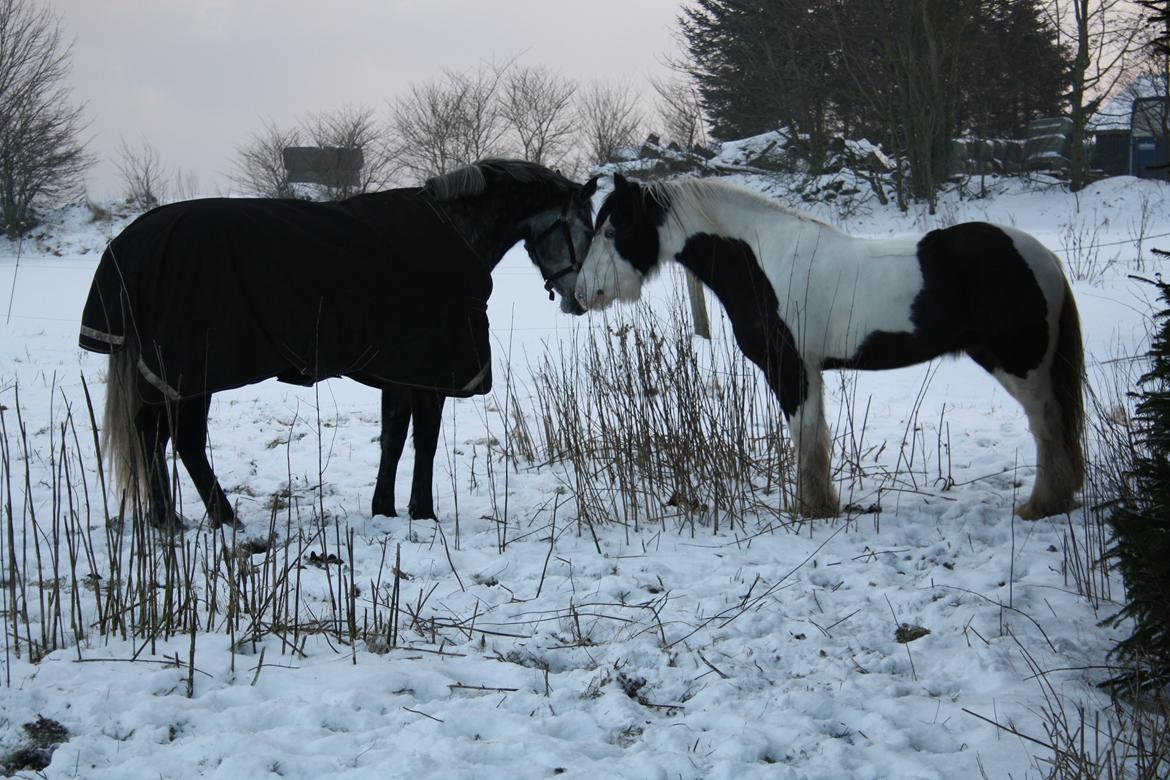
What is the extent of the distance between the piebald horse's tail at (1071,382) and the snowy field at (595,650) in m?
0.31

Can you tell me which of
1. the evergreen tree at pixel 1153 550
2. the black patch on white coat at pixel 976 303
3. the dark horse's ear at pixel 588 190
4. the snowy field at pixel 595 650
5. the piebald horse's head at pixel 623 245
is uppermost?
the dark horse's ear at pixel 588 190

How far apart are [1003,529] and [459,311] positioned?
2603 millimetres

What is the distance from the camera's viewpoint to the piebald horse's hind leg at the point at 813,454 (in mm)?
4254

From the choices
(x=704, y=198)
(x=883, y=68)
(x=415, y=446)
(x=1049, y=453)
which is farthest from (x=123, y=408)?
(x=883, y=68)

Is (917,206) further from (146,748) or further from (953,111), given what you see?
(146,748)

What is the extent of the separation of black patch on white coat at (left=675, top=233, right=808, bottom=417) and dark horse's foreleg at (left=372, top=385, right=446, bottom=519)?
4.74 ft

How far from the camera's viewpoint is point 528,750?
2.21 meters

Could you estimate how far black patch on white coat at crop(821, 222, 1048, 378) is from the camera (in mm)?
3914

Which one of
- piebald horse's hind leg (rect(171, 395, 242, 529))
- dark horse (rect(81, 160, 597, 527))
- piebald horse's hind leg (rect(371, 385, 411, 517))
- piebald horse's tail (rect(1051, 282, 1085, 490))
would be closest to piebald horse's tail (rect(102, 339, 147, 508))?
dark horse (rect(81, 160, 597, 527))

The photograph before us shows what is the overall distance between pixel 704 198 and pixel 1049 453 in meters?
1.95

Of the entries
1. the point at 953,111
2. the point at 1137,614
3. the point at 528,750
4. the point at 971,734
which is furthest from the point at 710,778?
the point at 953,111

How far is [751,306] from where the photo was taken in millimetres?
4367

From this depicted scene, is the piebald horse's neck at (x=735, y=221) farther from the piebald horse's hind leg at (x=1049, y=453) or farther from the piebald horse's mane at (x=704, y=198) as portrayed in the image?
the piebald horse's hind leg at (x=1049, y=453)

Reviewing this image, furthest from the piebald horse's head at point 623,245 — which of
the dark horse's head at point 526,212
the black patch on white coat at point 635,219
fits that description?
the dark horse's head at point 526,212
